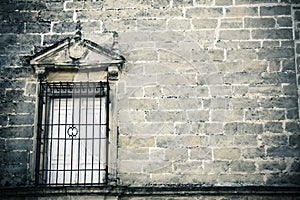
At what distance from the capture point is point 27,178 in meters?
7.96

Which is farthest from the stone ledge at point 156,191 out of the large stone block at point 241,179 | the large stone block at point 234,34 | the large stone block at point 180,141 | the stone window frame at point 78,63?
the large stone block at point 234,34

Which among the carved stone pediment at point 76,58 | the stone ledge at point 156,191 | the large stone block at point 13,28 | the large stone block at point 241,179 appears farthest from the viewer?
the large stone block at point 13,28

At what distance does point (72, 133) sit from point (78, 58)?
3.53ft

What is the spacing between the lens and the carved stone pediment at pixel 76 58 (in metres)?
8.38

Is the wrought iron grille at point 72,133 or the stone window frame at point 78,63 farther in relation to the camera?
the stone window frame at point 78,63

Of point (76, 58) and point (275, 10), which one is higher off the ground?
point (275, 10)

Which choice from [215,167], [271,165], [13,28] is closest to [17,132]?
[13,28]

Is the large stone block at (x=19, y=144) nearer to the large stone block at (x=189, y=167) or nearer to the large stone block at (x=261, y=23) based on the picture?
the large stone block at (x=189, y=167)

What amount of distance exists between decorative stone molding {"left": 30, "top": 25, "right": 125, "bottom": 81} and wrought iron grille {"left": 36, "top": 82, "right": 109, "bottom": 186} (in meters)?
0.21

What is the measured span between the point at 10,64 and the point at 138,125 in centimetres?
209

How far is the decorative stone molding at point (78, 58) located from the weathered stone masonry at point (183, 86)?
5.7 inches

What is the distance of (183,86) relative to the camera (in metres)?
8.25

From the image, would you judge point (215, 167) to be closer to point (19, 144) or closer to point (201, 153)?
point (201, 153)

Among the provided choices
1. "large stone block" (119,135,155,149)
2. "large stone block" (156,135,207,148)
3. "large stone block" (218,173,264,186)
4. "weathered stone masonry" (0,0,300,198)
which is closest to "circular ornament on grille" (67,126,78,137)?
"weathered stone masonry" (0,0,300,198)
